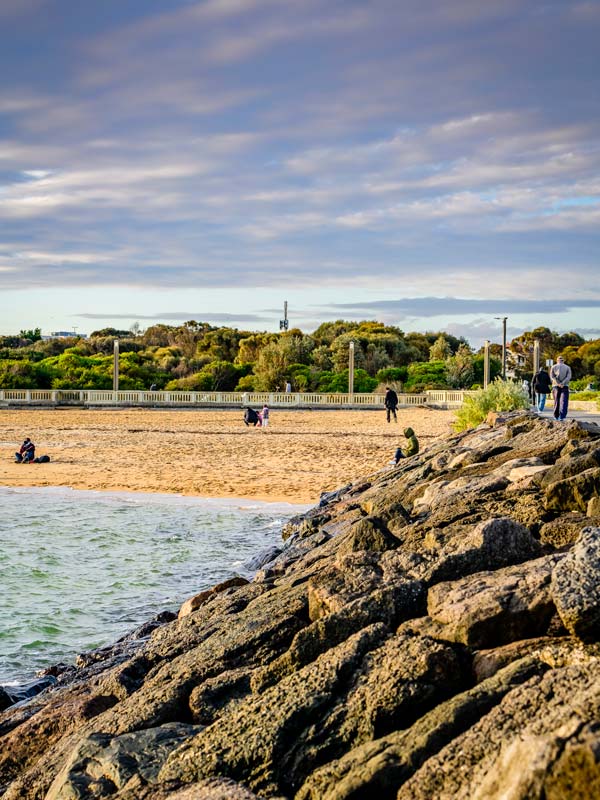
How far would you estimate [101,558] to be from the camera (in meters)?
12.7

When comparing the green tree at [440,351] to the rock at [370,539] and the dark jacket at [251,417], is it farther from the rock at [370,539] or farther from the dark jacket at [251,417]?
the rock at [370,539]

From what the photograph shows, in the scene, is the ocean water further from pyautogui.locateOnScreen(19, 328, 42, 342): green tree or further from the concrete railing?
pyautogui.locateOnScreen(19, 328, 42, 342): green tree

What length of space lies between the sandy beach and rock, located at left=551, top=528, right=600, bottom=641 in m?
12.8

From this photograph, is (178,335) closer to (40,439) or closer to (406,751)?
(40,439)

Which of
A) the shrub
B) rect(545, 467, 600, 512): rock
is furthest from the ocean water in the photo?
the shrub

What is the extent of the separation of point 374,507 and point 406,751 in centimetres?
719

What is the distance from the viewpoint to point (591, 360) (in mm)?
66312

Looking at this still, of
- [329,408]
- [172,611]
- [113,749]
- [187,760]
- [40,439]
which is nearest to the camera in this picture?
[187,760]

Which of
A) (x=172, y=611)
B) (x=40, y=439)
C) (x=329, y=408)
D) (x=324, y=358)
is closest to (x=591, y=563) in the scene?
(x=172, y=611)

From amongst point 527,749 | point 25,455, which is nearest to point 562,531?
point 527,749

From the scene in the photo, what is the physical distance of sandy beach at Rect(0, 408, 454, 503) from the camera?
1956 centimetres

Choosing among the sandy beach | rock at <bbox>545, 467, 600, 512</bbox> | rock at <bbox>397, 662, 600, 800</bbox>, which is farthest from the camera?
the sandy beach

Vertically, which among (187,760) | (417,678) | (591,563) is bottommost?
(187,760)

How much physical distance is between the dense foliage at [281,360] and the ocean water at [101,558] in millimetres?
38066
